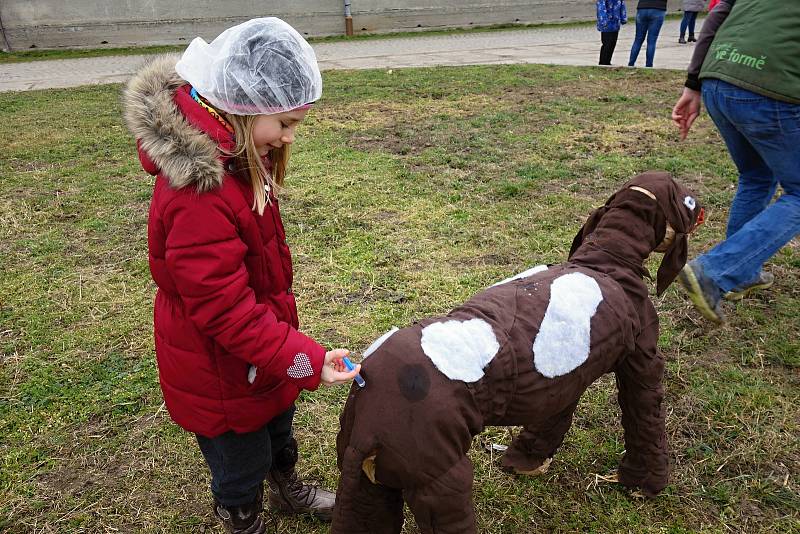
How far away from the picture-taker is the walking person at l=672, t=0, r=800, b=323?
266 centimetres

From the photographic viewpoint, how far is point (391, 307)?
3.52m

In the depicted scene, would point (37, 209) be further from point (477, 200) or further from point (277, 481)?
point (277, 481)

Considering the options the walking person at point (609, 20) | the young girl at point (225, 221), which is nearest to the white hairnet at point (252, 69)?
the young girl at point (225, 221)

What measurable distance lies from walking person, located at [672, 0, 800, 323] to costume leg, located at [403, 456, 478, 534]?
1.70 meters

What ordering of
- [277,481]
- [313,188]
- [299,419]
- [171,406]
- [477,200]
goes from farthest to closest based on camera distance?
1. [313,188]
2. [477,200]
3. [299,419]
4. [277,481]
5. [171,406]

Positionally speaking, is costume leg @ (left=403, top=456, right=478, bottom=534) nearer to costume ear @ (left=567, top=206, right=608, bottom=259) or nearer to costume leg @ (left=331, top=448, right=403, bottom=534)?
costume leg @ (left=331, top=448, right=403, bottom=534)

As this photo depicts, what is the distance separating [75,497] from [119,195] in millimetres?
3403

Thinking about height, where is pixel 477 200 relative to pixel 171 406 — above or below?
below

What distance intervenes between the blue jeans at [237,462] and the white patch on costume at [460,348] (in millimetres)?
653

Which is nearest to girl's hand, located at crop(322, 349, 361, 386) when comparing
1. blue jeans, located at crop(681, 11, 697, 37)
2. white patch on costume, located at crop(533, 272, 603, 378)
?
white patch on costume, located at crop(533, 272, 603, 378)

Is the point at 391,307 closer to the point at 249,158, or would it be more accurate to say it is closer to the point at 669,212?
the point at 669,212

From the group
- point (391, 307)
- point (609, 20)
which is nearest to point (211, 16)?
point (609, 20)

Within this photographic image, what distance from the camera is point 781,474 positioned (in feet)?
7.93

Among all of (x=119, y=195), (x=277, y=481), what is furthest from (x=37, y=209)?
(x=277, y=481)
